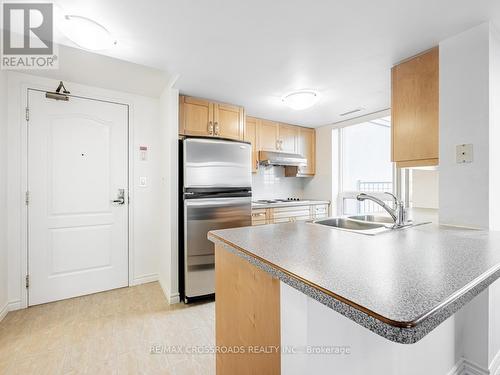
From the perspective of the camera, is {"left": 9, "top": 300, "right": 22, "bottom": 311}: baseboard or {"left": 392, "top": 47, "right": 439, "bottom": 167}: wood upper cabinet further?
{"left": 9, "top": 300, "right": 22, "bottom": 311}: baseboard

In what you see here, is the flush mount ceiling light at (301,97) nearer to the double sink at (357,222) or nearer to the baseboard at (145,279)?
the double sink at (357,222)

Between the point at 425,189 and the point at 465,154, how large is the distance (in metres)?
1.24

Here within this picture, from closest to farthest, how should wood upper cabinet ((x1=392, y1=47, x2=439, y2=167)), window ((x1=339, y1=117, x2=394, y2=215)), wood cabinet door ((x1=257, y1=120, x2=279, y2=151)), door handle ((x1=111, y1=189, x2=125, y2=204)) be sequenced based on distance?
wood upper cabinet ((x1=392, y1=47, x2=439, y2=167)), door handle ((x1=111, y1=189, x2=125, y2=204)), wood cabinet door ((x1=257, y1=120, x2=279, y2=151)), window ((x1=339, y1=117, x2=394, y2=215))

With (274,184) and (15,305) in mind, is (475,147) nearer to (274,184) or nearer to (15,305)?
(274,184)

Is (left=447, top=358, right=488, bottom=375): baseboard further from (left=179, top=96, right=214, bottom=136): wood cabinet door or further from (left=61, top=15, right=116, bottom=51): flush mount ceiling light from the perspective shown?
(left=61, top=15, right=116, bottom=51): flush mount ceiling light

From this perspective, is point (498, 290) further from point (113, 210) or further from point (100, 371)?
point (113, 210)

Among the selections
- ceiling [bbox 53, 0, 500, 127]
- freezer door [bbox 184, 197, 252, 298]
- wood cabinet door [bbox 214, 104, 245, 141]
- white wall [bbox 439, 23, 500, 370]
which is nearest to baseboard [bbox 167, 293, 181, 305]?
freezer door [bbox 184, 197, 252, 298]

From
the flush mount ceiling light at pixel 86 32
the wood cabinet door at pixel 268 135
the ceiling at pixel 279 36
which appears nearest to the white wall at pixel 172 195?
the ceiling at pixel 279 36

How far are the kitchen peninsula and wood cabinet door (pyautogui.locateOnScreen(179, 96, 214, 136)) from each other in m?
1.64

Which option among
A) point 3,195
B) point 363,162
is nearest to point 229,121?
point 3,195

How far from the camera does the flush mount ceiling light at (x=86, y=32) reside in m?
1.41

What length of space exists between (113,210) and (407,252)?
2.84 metres

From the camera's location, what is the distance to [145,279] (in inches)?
115

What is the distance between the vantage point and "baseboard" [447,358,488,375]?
53.2 inches
